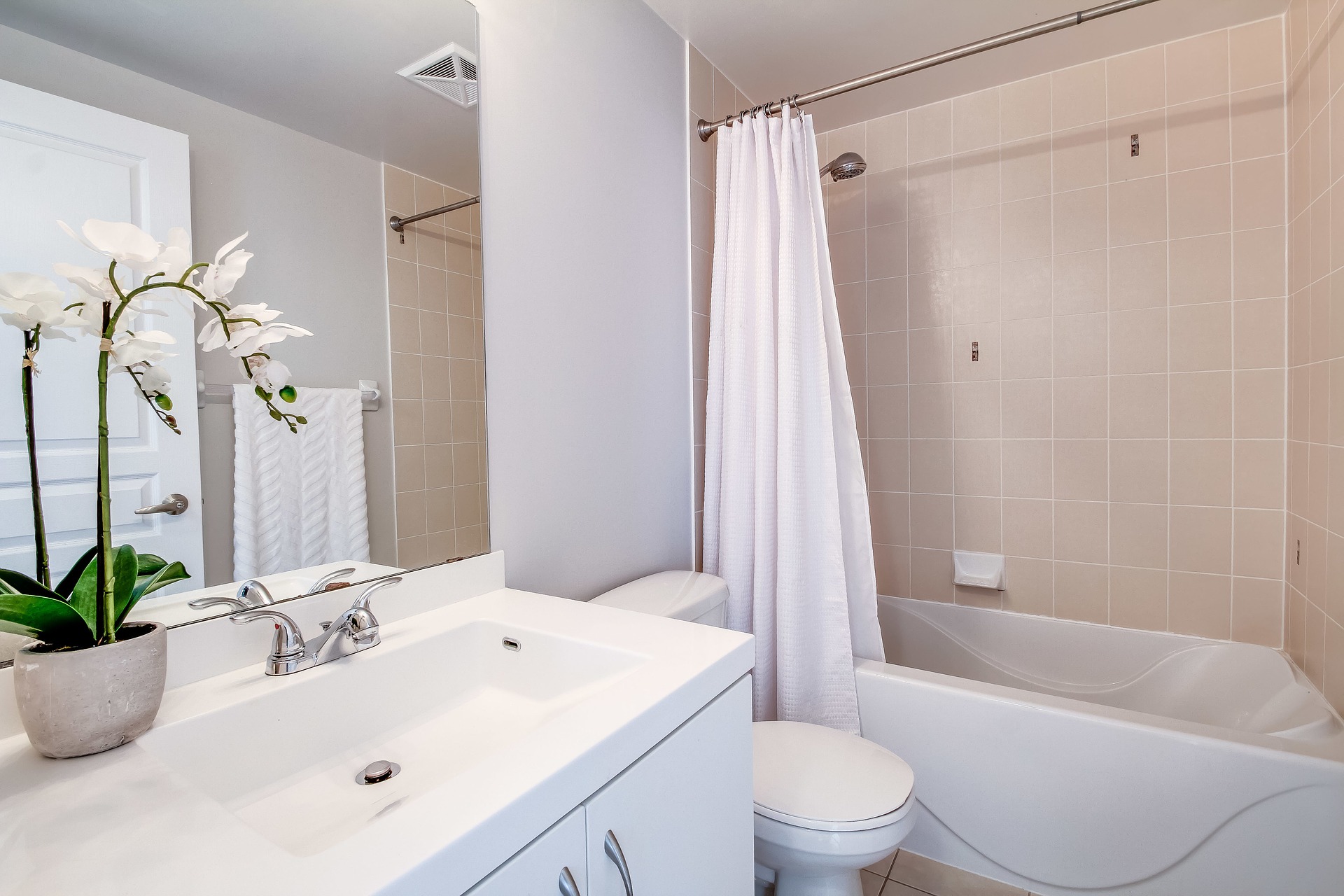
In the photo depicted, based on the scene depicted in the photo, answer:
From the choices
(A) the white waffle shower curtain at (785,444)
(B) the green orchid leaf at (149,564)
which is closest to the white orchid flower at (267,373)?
(B) the green orchid leaf at (149,564)

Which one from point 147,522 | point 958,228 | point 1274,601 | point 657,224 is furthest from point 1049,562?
point 147,522

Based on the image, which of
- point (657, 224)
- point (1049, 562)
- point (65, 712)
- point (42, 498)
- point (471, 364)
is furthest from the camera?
point (1049, 562)

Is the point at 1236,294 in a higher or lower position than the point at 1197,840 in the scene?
higher

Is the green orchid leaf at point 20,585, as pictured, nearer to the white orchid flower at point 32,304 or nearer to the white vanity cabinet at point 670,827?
the white orchid flower at point 32,304

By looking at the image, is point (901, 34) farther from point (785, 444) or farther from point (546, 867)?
point (546, 867)

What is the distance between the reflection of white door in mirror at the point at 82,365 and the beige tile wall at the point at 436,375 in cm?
32

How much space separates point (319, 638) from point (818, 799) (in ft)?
3.01

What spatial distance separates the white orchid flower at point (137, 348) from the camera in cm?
66

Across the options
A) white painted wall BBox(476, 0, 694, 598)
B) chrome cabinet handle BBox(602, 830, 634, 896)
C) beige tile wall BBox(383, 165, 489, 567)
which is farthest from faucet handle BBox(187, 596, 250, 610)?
chrome cabinet handle BBox(602, 830, 634, 896)

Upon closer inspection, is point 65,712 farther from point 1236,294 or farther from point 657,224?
point 1236,294

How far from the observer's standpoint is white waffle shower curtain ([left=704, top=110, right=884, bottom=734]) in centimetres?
170

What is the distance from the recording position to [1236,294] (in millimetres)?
1949

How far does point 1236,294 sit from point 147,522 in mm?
2732

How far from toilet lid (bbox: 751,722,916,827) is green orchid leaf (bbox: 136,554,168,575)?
3.05 ft
